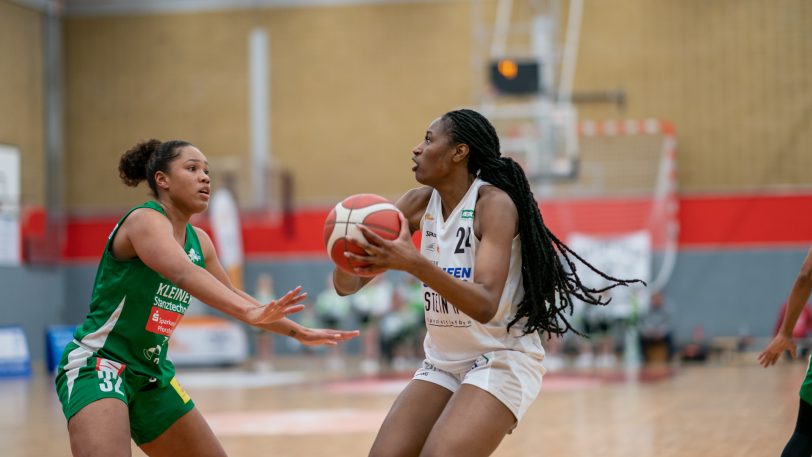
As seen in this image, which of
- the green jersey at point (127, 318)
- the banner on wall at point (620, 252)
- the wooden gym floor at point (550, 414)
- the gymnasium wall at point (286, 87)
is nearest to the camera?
the green jersey at point (127, 318)

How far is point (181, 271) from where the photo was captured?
419 centimetres

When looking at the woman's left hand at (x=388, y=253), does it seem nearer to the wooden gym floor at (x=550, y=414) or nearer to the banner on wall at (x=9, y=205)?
the wooden gym floor at (x=550, y=414)

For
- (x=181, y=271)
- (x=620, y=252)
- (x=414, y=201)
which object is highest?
(x=414, y=201)

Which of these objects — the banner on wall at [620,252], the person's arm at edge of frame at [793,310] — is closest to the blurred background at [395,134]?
the banner on wall at [620,252]

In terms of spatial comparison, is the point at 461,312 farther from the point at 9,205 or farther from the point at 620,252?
the point at 9,205

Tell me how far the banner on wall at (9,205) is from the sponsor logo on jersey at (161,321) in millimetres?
16760

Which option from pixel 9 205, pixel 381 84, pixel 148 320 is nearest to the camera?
pixel 148 320

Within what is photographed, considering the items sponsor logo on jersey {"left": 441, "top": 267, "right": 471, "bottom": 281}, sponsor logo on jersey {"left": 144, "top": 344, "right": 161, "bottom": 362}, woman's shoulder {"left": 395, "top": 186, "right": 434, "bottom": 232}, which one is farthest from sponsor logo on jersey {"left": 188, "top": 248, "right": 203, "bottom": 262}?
sponsor logo on jersey {"left": 441, "top": 267, "right": 471, "bottom": 281}

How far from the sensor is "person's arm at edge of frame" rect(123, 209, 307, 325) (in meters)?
4.04

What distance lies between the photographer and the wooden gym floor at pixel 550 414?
768 centimetres

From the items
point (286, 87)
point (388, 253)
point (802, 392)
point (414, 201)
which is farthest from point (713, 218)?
point (388, 253)

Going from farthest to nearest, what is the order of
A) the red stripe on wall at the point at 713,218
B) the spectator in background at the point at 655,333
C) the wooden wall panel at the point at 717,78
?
the wooden wall panel at the point at 717,78 → the red stripe on wall at the point at 713,218 → the spectator in background at the point at 655,333

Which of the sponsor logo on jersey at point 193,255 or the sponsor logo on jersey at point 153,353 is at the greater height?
the sponsor logo on jersey at point 193,255

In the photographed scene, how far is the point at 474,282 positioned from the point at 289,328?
1008 mm
